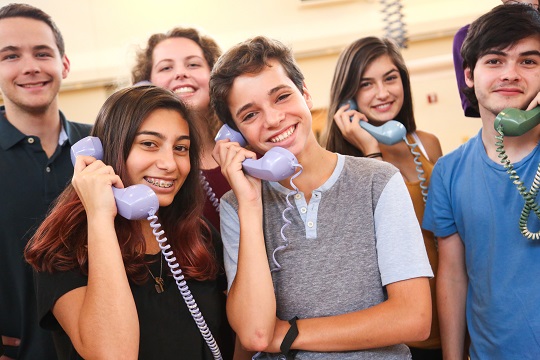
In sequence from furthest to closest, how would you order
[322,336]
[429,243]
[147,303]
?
[429,243]
[147,303]
[322,336]

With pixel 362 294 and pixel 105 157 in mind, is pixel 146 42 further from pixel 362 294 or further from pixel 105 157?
pixel 362 294

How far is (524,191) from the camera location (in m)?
1.64

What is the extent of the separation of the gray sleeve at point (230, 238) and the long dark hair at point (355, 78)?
0.80 meters

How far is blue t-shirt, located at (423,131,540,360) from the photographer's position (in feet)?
5.44

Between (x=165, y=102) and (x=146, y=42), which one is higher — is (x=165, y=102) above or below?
below

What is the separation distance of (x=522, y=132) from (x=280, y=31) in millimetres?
3080

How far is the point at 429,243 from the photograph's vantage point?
→ 6.77 feet

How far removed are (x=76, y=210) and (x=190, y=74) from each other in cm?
98

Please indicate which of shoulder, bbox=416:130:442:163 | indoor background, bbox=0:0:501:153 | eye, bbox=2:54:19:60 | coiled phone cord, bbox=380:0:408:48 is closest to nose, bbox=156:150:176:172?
eye, bbox=2:54:19:60

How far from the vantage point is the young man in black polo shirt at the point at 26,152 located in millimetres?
2045

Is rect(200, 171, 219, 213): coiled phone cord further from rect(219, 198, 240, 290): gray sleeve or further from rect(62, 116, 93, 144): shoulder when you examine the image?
rect(62, 116, 93, 144): shoulder

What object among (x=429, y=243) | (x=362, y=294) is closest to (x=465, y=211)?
(x=429, y=243)

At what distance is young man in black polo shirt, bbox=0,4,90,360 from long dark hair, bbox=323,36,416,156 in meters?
0.97

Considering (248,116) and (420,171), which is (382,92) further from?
(248,116)
